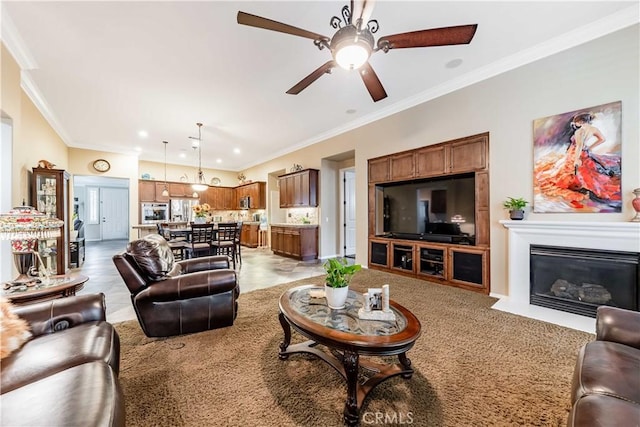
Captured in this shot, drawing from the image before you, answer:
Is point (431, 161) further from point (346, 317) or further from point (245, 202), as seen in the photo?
point (245, 202)

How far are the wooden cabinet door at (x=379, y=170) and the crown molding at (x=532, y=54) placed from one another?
0.86m

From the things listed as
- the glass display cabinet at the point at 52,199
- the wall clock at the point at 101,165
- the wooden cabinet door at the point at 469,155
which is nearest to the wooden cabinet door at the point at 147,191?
the wall clock at the point at 101,165

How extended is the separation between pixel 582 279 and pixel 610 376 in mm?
2524

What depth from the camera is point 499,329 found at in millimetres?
2521

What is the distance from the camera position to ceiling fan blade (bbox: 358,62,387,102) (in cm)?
247

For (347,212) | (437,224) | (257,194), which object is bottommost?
(437,224)

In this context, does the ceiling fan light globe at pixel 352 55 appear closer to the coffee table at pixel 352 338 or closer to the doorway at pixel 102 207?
the coffee table at pixel 352 338

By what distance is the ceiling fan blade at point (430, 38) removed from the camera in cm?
196

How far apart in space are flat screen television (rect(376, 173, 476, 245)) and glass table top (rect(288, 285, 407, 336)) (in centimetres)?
262

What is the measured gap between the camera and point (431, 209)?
4.33 metres

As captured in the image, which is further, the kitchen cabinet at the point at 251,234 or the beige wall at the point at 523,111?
the kitchen cabinet at the point at 251,234

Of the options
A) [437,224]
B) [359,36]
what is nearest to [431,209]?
[437,224]

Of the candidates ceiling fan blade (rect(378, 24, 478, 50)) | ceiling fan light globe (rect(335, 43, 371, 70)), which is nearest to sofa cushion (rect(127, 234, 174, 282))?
ceiling fan light globe (rect(335, 43, 371, 70))

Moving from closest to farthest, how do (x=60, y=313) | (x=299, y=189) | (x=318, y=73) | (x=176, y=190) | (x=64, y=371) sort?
(x=64, y=371), (x=60, y=313), (x=318, y=73), (x=299, y=189), (x=176, y=190)
